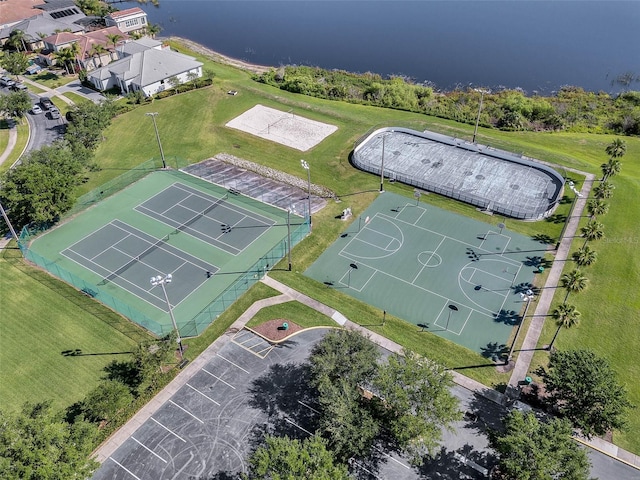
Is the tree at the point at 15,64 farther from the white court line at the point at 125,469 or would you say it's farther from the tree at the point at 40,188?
the white court line at the point at 125,469

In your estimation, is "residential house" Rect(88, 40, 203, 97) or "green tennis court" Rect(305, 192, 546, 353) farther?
"residential house" Rect(88, 40, 203, 97)

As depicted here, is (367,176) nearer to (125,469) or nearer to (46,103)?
(125,469)

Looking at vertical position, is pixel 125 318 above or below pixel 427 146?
below

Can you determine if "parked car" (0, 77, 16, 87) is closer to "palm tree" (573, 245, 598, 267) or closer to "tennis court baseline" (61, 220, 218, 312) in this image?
"tennis court baseline" (61, 220, 218, 312)

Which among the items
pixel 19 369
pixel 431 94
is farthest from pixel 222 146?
pixel 431 94

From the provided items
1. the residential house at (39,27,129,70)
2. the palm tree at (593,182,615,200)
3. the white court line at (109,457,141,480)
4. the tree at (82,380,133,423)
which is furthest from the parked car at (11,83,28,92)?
the palm tree at (593,182,615,200)

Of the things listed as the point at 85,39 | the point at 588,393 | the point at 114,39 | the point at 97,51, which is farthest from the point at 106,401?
the point at 85,39

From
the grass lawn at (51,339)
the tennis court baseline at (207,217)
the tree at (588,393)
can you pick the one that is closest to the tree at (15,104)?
the tennis court baseline at (207,217)

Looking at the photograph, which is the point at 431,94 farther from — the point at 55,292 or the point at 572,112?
the point at 55,292
